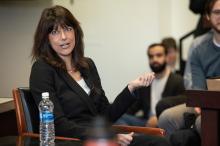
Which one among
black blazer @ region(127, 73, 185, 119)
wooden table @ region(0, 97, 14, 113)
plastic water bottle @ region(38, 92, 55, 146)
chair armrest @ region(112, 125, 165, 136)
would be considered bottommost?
black blazer @ region(127, 73, 185, 119)

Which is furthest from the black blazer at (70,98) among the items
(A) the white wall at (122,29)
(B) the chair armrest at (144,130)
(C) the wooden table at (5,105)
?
(A) the white wall at (122,29)

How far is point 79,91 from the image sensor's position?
1.96m

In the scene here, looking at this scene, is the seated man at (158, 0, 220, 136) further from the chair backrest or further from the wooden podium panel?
the chair backrest

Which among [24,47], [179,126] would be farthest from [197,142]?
[24,47]

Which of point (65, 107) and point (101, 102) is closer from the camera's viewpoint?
point (65, 107)

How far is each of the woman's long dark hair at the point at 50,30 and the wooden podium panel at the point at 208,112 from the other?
0.59m

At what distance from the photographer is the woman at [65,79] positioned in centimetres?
189

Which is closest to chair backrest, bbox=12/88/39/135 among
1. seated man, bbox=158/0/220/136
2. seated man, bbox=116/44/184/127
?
seated man, bbox=158/0/220/136

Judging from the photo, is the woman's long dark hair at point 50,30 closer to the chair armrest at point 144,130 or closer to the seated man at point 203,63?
the chair armrest at point 144,130

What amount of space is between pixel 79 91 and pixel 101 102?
0.20 meters

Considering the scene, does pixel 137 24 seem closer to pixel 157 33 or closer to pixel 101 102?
pixel 157 33

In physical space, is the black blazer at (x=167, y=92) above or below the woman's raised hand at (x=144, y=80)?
below

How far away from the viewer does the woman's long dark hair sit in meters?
1.93

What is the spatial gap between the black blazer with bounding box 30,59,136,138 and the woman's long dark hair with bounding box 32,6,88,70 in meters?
0.05
